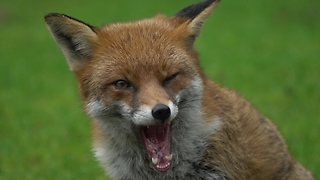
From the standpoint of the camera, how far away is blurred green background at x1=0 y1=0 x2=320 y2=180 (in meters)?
8.71

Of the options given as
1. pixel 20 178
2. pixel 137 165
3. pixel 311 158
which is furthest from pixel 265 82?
pixel 137 165

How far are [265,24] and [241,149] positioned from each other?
12.6m

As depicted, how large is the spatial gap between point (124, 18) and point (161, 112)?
49.5 ft

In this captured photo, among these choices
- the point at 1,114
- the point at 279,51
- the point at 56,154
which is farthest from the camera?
the point at 279,51

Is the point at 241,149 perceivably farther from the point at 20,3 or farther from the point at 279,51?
the point at 20,3

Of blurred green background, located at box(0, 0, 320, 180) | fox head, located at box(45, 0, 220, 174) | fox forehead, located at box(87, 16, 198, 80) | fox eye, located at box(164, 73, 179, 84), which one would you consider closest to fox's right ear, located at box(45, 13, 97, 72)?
fox head, located at box(45, 0, 220, 174)

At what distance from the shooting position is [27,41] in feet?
58.6

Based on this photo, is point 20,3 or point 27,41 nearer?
point 27,41

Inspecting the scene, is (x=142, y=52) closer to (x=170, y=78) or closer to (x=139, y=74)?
(x=139, y=74)

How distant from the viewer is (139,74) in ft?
16.1

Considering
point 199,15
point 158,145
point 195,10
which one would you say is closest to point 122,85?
point 158,145

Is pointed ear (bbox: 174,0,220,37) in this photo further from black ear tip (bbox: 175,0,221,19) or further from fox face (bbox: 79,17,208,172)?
fox face (bbox: 79,17,208,172)

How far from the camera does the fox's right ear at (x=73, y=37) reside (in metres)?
5.24

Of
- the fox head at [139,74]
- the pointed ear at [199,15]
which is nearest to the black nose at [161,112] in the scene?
the fox head at [139,74]
